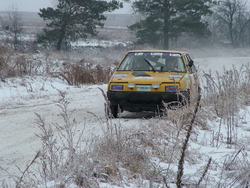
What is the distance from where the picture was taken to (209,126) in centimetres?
691

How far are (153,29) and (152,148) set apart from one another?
129ft

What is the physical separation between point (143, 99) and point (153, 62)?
53.1 inches

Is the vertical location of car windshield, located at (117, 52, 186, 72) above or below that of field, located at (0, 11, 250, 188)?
above

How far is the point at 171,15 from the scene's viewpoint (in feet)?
139

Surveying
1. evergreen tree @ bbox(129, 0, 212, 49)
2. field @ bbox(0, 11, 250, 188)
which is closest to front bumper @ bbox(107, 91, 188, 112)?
field @ bbox(0, 11, 250, 188)

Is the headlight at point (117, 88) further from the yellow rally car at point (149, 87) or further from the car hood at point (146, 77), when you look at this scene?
the car hood at point (146, 77)

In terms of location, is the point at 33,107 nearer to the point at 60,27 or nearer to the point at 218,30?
the point at 60,27

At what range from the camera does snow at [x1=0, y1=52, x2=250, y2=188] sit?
5211 mm

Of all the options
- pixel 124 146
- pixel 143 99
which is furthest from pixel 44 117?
pixel 124 146

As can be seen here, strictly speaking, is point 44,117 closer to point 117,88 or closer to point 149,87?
point 117,88

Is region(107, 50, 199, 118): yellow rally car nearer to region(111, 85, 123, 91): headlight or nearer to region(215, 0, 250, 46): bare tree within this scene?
region(111, 85, 123, 91): headlight

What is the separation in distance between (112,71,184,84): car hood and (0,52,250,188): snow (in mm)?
786

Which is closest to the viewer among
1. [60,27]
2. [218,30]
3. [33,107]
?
[33,107]

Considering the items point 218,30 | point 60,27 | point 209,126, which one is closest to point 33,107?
point 209,126
